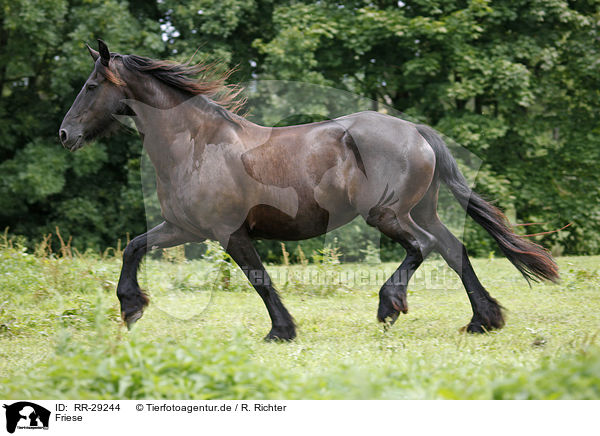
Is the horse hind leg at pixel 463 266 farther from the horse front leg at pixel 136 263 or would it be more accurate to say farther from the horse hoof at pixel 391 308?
the horse front leg at pixel 136 263

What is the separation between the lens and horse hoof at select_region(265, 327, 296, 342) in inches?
185

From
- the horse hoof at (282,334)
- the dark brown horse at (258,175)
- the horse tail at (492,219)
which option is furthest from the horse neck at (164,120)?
the horse tail at (492,219)

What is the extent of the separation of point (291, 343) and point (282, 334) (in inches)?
5.6

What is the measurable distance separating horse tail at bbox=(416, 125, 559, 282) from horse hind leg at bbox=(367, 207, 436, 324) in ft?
1.96

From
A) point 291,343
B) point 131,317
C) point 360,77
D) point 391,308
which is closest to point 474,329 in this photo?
point 391,308

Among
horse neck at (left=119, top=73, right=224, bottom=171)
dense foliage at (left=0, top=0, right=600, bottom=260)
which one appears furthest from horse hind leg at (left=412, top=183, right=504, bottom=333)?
dense foliage at (left=0, top=0, right=600, bottom=260)

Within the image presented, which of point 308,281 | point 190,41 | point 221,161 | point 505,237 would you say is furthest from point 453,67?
point 221,161

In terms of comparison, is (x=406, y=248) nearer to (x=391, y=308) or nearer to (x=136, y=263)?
(x=391, y=308)

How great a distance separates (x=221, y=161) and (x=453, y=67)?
1050 cm

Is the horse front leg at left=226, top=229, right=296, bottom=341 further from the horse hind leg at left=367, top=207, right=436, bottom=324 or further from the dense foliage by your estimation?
the dense foliage

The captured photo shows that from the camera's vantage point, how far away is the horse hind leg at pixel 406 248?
186 inches
